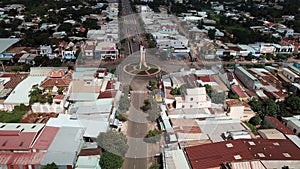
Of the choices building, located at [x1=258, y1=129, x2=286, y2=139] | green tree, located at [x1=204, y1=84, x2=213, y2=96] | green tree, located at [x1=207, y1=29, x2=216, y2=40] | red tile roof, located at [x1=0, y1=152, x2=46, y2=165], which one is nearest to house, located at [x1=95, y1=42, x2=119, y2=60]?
green tree, located at [x1=204, y1=84, x2=213, y2=96]

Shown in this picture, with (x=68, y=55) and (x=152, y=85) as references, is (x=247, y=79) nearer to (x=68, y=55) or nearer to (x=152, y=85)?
(x=152, y=85)

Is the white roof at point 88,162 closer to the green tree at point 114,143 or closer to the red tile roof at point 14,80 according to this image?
the green tree at point 114,143

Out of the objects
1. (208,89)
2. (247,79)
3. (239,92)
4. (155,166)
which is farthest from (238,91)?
(155,166)

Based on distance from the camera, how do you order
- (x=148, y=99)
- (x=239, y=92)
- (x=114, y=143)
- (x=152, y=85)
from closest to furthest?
(x=114, y=143)
(x=148, y=99)
(x=239, y=92)
(x=152, y=85)

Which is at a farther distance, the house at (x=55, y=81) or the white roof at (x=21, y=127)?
the house at (x=55, y=81)

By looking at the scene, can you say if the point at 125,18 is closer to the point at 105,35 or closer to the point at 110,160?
the point at 105,35

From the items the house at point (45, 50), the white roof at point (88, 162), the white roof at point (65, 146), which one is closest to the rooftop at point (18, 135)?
the white roof at point (65, 146)
